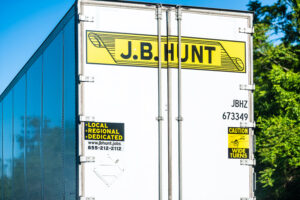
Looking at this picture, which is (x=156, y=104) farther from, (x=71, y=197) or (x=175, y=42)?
(x=71, y=197)

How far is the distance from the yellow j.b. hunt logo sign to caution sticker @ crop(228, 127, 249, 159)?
0.83 m

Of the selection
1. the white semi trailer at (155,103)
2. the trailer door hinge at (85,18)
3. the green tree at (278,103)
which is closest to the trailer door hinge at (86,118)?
the white semi trailer at (155,103)

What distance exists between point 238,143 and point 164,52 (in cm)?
157

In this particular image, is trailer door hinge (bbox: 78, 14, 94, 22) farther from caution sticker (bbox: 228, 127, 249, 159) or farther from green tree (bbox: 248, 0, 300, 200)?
green tree (bbox: 248, 0, 300, 200)

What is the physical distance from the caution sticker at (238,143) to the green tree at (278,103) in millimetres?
14397

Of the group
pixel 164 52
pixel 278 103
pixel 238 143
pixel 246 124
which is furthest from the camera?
pixel 278 103

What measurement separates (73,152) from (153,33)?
1.84 m

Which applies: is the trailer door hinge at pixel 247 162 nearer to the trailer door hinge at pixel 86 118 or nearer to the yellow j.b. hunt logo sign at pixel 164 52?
the yellow j.b. hunt logo sign at pixel 164 52

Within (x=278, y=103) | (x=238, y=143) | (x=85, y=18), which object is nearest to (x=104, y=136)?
(x=85, y=18)

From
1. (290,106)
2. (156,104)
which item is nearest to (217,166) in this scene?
(156,104)

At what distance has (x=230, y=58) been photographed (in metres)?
7.63

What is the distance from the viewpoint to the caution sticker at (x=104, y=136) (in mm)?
6918

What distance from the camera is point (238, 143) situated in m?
7.53

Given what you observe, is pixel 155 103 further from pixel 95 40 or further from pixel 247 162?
pixel 247 162
